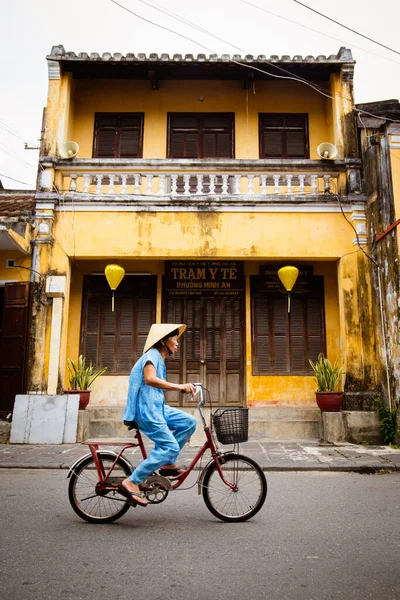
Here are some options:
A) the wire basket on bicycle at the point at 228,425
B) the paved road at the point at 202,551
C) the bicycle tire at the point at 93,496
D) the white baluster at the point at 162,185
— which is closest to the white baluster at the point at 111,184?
the white baluster at the point at 162,185

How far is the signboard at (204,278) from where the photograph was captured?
9711 millimetres

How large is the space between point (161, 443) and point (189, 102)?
8.83 m

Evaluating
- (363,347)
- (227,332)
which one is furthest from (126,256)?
(363,347)

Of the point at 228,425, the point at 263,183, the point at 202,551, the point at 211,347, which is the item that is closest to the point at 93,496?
Result: the point at 202,551

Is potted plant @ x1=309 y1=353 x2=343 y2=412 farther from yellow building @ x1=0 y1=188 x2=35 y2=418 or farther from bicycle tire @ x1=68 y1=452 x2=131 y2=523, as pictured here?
yellow building @ x1=0 y1=188 x2=35 y2=418

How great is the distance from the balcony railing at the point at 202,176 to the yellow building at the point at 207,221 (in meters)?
0.03

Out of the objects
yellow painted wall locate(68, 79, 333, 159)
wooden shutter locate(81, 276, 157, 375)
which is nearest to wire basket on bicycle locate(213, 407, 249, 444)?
wooden shutter locate(81, 276, 157, 375)

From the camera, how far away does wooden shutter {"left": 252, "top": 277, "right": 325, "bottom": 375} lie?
952 cm

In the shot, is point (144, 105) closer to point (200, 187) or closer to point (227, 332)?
point (200, 187)

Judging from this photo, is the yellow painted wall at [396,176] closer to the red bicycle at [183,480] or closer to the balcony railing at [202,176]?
the balcony railing at [202,176]

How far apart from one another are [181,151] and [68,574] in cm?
907

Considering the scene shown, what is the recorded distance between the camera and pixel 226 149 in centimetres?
1035

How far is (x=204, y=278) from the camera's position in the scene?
9.73 meters

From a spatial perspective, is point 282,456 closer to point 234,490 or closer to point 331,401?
point 331,401
